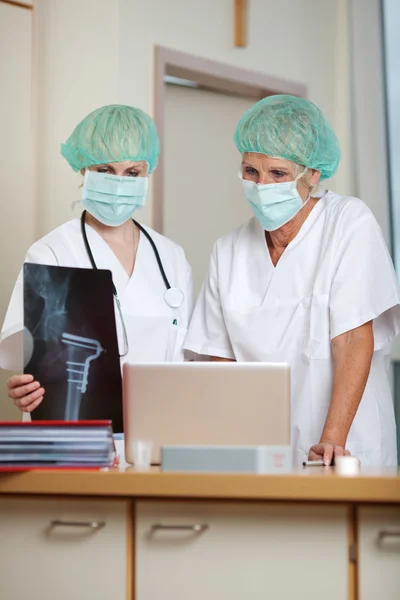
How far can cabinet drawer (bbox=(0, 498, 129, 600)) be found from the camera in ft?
4.85

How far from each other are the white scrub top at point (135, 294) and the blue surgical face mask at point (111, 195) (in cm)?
7

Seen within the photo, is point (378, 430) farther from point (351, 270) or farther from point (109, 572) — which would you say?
point (109, 572)

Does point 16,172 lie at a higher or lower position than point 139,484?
higher

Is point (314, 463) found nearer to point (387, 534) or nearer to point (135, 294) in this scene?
point (387, 534)

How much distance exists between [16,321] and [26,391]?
42 cm

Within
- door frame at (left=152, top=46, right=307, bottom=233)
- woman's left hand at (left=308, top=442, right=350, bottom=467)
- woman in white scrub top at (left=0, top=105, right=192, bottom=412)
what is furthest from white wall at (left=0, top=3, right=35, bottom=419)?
woman's left hand at (left=308, top=442, right=350, bottom=467)

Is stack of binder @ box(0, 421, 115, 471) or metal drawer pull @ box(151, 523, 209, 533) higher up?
stack of binder @ box(0, 421, 115, 471)

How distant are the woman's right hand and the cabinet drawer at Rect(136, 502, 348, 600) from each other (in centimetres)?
51

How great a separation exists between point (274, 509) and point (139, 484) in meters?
0.22

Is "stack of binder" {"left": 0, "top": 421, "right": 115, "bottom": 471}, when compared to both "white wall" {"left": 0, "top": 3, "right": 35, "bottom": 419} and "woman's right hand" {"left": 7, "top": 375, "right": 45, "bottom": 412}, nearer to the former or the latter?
"woman's right hand" {"left": 7, "top": 375, "right": 45, "bottom": 412}

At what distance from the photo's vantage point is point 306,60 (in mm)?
4141

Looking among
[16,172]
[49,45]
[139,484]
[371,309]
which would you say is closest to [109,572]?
[139,484]

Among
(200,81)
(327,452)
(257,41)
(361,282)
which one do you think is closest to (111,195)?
(361,282)

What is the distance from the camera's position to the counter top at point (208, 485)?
135 cm
